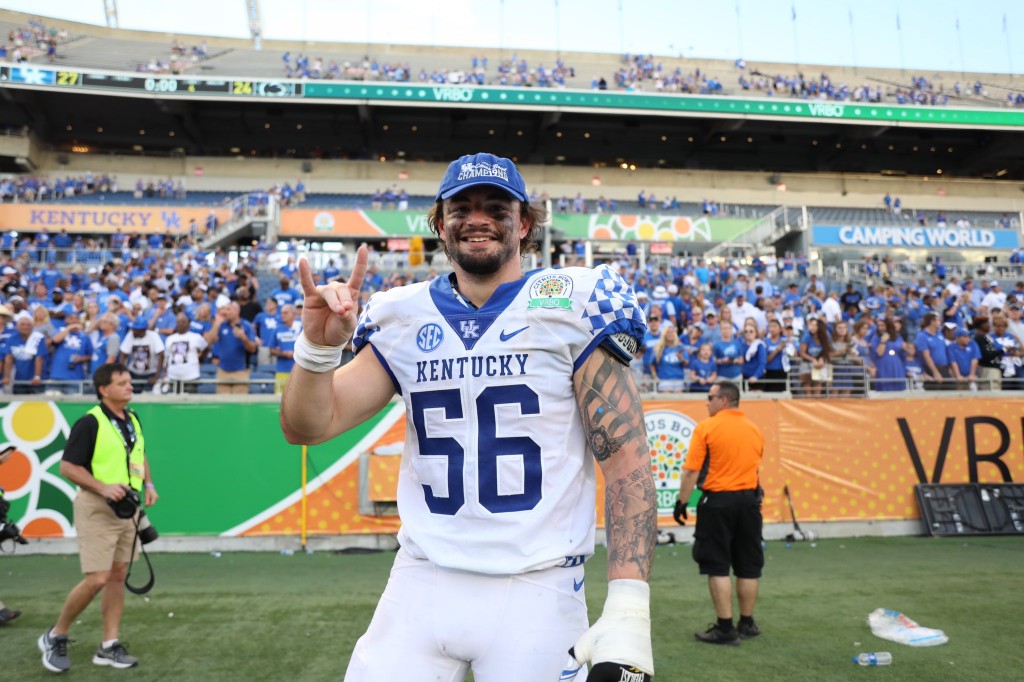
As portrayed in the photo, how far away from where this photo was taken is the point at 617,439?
229 centimetres

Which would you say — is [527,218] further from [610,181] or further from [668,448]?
[610,181]

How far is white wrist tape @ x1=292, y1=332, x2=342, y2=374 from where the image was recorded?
7.47 ft

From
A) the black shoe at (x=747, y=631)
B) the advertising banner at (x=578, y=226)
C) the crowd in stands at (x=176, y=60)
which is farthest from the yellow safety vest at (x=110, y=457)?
the crowd in stands at (x=176, y=60)

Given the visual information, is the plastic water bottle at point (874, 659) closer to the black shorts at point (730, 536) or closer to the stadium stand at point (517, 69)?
the black shorts at point (730, 536)

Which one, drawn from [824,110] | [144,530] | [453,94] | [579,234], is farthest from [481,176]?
[824,110]

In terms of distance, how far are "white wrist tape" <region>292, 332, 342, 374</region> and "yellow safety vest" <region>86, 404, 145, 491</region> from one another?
4.30m

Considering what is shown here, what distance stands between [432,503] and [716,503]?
14.8 ft

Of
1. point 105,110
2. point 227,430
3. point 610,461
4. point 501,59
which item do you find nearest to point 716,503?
point 610,461

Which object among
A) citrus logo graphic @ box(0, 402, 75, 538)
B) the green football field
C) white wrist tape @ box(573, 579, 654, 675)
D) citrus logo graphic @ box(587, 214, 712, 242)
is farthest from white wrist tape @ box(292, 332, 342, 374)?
citrus logo graphic @ box(587, 214, 712, 242)

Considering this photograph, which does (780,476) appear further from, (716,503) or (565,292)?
(565,292)

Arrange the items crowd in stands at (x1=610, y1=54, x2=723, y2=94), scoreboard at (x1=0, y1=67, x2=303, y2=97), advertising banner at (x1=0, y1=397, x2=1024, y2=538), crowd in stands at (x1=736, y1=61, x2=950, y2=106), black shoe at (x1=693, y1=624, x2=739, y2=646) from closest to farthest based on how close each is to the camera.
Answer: black shoe at (x1=693, y1=624, x2=739, y2=646)
advertising banner at (x1=0, y1=397, x2=1024, y2=538)
scoreboard at (x1=0, y1=67, x2=303, y2=97)
crowd in stands at (x1=610, y1=54, x2=723, y2=94)
crowd in stands at (x1=736, y1=61, x2=950, y2=106)

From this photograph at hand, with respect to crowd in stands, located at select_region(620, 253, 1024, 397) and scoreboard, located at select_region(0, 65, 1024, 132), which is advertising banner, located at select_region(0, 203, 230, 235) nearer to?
scoreboard, located at select_region(0, 65, 1024, 132)

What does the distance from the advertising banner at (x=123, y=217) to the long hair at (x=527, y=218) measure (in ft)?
97.7

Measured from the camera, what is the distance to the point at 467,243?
2473 millimetres
